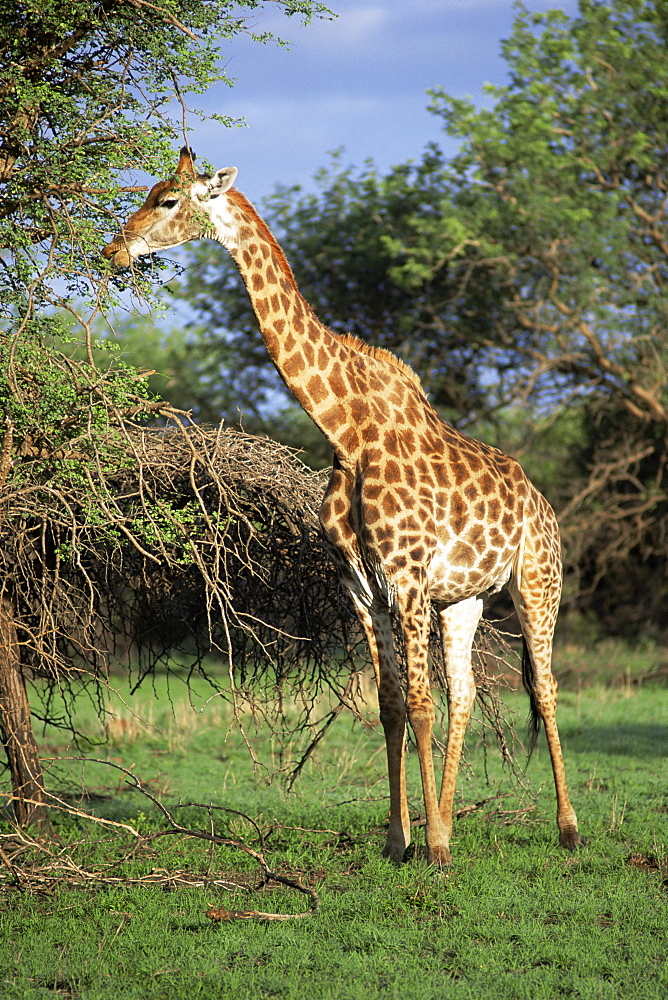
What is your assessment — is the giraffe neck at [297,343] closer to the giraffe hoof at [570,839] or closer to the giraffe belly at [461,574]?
the giraffe belly at [461,574]

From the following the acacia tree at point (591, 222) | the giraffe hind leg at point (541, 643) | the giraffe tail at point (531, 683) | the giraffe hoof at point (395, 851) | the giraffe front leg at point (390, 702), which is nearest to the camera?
the giraffe hoof at point (395, 851)

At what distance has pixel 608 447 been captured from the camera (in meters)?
19.0

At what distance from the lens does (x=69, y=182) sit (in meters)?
5.98

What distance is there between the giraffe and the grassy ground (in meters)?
0.46

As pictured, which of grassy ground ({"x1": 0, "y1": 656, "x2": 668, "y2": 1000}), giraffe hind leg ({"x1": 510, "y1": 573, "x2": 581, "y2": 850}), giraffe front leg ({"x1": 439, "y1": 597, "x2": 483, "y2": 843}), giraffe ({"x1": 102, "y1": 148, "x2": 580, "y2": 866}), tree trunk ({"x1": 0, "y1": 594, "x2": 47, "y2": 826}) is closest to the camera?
grassy ground ({"x1": 0, "y1": 656, "x2": 668, "y2": 1000})

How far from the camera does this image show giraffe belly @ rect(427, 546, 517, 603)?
6707 mm

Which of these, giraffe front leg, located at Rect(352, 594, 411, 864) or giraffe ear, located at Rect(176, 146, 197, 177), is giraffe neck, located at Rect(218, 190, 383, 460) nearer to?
giraffe ear, located at Rect(176, 146, 197, 177)

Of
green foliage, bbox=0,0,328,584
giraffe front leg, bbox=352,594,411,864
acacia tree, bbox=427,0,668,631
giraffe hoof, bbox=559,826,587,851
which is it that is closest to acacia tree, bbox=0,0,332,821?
green foliage, bbox=0,0,328,584

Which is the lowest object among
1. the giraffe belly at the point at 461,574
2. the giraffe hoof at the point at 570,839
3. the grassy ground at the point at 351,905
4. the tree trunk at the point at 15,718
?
the grassy ground at the point at 351,905

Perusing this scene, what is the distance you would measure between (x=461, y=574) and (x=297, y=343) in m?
1.84

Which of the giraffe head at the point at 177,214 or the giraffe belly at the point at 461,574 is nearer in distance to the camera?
the giraffe head at the point at 177,214

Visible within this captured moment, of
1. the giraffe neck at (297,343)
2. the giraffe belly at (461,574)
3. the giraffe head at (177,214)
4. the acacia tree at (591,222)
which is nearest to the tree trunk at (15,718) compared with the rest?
the giraffe neck at (297,343)

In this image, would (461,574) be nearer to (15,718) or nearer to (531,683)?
(531,683)

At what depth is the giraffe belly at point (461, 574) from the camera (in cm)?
671
